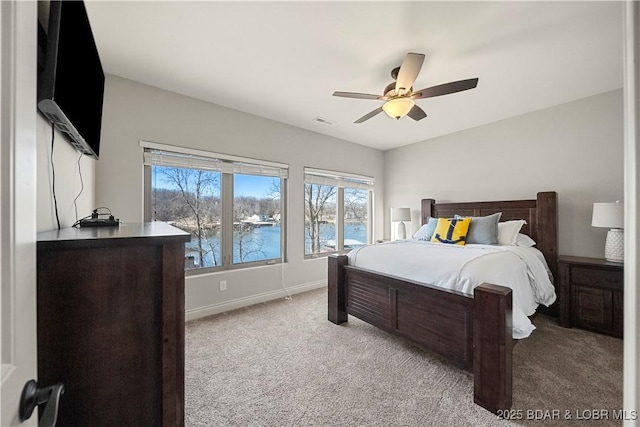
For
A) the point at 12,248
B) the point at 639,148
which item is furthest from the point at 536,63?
the point at 12,248

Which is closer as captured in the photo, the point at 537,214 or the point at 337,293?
the point at 337,293

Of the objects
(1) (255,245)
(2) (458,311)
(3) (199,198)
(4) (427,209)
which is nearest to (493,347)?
(2) (458,311)

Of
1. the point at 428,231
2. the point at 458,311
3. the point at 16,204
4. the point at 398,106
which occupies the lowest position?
the point at 458,311

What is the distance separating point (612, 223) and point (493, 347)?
210 cm

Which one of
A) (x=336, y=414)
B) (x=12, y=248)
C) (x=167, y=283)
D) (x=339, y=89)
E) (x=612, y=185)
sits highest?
(x=339, y=89)

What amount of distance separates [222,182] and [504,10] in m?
2.99

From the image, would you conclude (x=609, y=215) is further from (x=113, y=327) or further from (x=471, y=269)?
(x=113, y=327)

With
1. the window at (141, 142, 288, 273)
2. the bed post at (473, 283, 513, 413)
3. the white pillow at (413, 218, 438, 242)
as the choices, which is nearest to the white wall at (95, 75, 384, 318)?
the window at (141, 142, 288, 273)

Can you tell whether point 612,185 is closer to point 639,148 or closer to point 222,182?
point 639,148

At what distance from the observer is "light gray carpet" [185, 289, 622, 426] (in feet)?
5.03

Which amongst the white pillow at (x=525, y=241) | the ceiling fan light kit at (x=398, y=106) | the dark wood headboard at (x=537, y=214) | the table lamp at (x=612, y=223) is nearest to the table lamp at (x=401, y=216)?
the dark wood headboard at (x=537, y=214)

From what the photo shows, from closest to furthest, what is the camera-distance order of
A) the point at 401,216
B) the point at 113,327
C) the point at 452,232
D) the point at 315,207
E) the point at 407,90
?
the point at 113,327 → the point at 407,90 → the point at 452,232 → the point at 315,207 → the point at 401,216

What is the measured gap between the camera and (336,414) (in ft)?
5.03

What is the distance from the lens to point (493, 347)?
155cm
